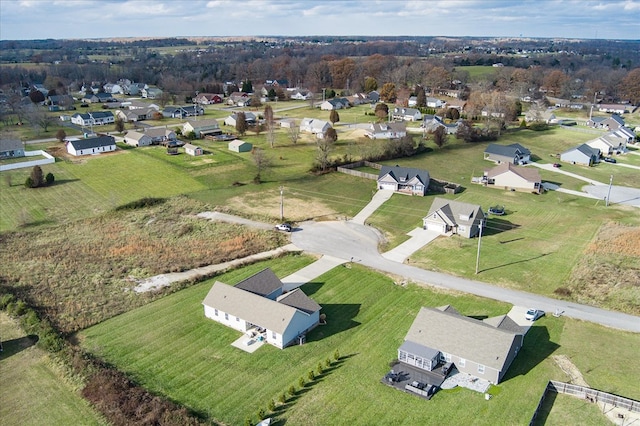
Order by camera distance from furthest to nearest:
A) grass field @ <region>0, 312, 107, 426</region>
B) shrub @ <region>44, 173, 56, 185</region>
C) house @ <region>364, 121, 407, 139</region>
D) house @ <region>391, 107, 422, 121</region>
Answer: house @ <region>391, 107, 422, 121</region>
house @ <region>364, 121, 407, 139</region>
shrub @ <region>44, 173, 56, 185</region>
grass field @ <region>0, 312, 107, 426</region>

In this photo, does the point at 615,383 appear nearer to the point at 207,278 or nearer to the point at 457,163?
the point at 207,278

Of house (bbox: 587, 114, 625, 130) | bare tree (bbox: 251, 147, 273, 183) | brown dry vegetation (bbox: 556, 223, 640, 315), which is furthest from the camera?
house (bbox: 587, 114, 625, 130)

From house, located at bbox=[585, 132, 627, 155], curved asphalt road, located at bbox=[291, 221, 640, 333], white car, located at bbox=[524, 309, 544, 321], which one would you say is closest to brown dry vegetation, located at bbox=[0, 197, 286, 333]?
curved asphalt road, located at bbox=[291, 221, 640, 333]

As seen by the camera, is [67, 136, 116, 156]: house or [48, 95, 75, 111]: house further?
[48, 95, 75, 111]: house

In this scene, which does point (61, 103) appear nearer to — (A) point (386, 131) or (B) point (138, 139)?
(B) point (138, 139)

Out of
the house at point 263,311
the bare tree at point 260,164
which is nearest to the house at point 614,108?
the bare tree at point 260,164

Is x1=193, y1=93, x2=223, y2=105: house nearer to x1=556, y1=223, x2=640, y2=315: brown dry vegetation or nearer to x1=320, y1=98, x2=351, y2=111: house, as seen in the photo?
x1=320, y1=98, x2=351, y2=111: house
